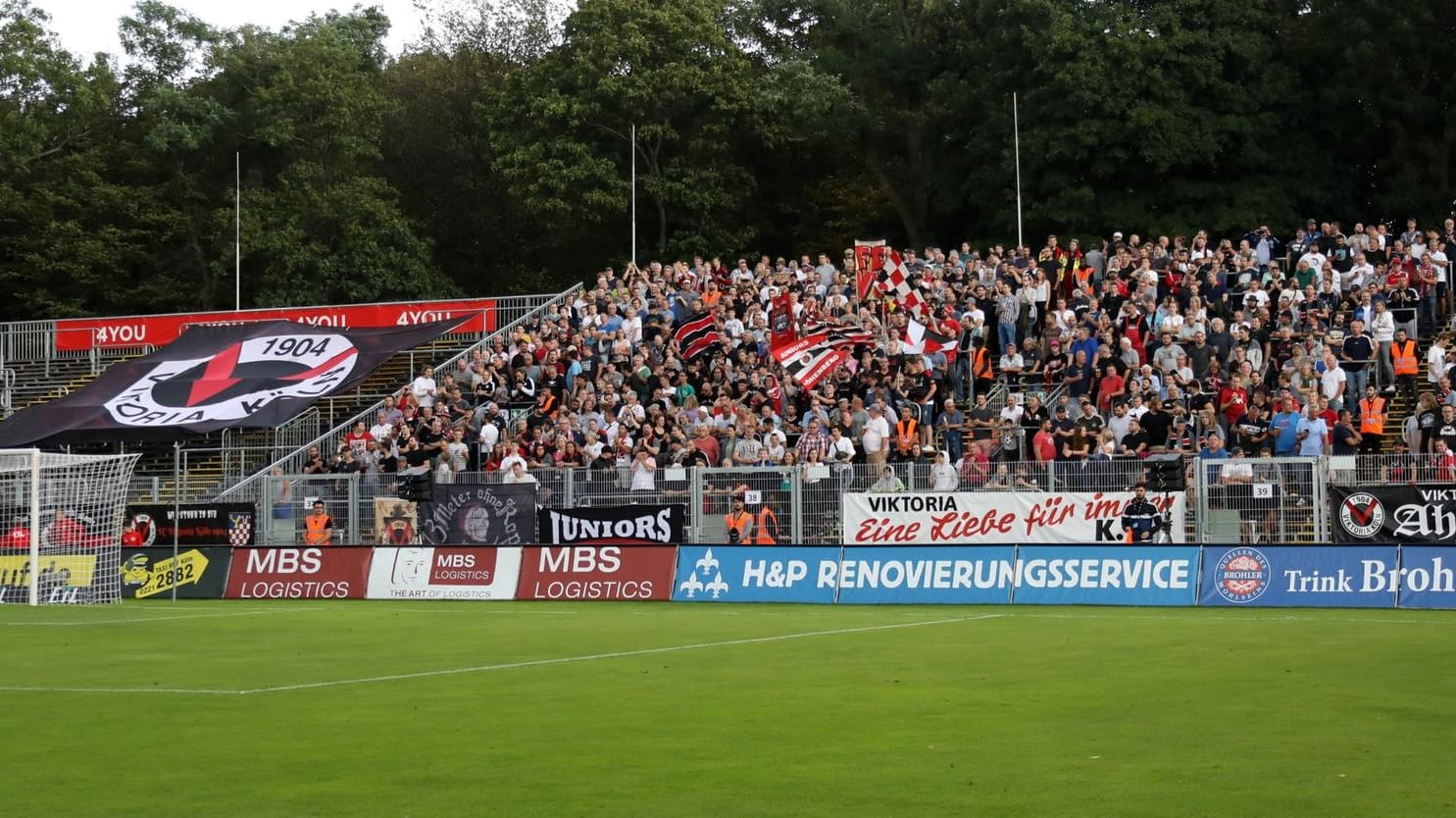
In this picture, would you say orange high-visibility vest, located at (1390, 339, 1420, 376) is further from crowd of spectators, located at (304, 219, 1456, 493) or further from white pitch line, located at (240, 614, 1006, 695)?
white pitch line, located at (240, 614, 1006, 695)

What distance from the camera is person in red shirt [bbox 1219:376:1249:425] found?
97.8 feet

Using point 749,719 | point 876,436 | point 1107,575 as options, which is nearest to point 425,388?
point 876,436

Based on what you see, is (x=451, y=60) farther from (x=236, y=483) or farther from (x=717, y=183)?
(x=236, y=483)

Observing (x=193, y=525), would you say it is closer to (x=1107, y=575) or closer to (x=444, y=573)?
(x=444, y=573)

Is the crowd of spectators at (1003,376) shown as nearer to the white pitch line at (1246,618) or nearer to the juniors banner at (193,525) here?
the juniors banner at (193,525)

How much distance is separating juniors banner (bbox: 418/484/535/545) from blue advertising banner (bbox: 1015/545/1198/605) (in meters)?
10.2

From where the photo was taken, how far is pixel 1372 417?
28719 mm

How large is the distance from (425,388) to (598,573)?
1246 centimetres

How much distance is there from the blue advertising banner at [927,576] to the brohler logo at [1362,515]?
16.6 ft

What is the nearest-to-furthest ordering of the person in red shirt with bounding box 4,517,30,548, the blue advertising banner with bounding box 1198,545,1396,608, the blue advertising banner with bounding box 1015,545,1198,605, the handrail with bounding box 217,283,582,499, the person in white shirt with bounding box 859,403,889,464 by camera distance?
the blue advertising banner with bounding box 1198,545,1396,608 < the blue advertising banner with bounding box 1015,545,1198,605 < the person in red shirt with bounding box 4,517,30,548 < the person in white shirt with bounding box 859,403,889,464 < the handrail with bounding box 217,283,582,499

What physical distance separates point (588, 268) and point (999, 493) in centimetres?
4005

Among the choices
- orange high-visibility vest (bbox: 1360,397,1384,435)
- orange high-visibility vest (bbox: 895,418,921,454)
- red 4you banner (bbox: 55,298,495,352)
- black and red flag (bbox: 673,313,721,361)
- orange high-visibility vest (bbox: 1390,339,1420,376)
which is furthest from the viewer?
red 4you banner (bbox: 55,298,495,352)

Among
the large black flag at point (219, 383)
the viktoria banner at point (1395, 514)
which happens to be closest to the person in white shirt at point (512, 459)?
the large black flag at point (219, 383)

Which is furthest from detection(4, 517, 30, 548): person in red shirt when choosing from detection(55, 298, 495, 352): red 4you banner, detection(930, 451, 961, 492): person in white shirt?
detection(55, 298, 495, 352): red 4you banner
